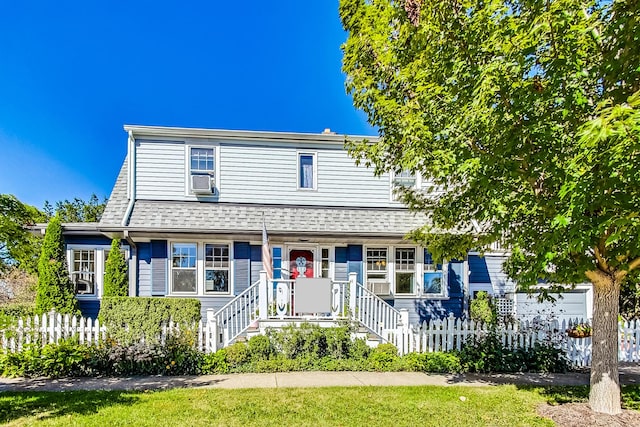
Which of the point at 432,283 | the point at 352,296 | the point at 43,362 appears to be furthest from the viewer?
the point at 432,283

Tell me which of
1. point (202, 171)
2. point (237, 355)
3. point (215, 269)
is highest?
point (202, 171)

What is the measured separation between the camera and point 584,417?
5020 millimetres

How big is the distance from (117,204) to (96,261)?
1.86 m

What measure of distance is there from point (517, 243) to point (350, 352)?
14.8 feet

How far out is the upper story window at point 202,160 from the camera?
11.9 meters

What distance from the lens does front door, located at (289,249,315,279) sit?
→ 1145cm

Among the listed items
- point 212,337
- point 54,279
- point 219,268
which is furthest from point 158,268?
point 212,337

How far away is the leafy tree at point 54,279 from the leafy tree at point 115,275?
3.97 feet

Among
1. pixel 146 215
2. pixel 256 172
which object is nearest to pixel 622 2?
pixel 256 172

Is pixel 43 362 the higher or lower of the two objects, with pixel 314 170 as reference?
lower

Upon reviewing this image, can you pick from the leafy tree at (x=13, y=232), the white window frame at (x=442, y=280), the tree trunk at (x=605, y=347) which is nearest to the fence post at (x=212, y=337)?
the leafy tree at (x=13, y=232)

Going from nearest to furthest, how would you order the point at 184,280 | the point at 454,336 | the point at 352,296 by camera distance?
the point at 454,336, the point at 352,296, the point at 184,280

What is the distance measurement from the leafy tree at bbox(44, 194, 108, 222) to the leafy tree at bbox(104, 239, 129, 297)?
2404 cm

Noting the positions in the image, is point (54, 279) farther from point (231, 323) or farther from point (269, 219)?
point (269, 219)
